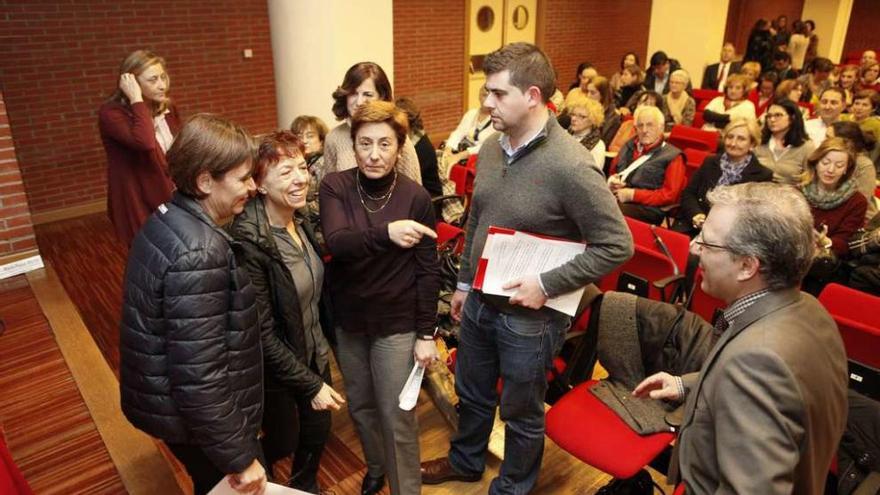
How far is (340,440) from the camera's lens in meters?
2.91

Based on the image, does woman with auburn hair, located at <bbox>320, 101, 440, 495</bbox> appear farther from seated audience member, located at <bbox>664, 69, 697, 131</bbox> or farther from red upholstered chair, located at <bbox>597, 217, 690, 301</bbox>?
seated audience member, located at <bbox>664, 69, 697, 131</bbox>

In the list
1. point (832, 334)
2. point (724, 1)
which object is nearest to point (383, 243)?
point (832, 334)

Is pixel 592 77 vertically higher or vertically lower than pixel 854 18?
lower

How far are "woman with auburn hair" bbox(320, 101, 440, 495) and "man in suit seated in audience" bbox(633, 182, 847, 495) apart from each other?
0.96 metres

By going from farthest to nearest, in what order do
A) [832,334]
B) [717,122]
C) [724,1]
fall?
[724,1]
[717,122]
[832,334]

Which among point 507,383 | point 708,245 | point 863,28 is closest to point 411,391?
Answer: point 507,383

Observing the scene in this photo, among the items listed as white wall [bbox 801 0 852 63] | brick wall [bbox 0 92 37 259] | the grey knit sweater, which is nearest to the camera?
the grey knit sweater

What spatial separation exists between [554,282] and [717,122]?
5.62 metres

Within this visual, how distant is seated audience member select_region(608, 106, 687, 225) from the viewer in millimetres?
4559

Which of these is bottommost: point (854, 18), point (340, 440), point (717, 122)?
point (340, 440)

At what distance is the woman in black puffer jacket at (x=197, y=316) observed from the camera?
4.85ft

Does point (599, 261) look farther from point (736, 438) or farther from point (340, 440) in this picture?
point (340, 440)

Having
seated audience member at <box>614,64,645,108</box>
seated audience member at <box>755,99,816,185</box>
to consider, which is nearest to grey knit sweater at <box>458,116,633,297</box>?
seated audience member at <box>755,99,816,185</box>

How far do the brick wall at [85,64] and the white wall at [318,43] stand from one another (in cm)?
193
